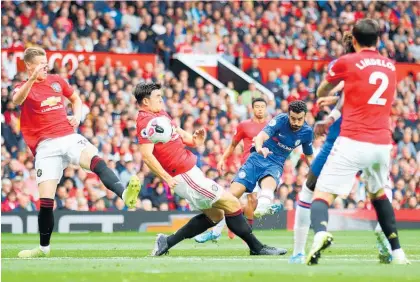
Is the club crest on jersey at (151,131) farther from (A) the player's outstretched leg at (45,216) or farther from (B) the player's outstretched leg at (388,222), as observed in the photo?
(B) the player's outstretched leg at (388,222)

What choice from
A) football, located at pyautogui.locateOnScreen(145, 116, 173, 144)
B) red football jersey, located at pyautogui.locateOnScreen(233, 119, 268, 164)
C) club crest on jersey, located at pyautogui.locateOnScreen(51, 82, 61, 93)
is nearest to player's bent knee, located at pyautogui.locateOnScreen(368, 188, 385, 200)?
football, located at pyautogui.locateOnScreen(145, 116, 173, 144)

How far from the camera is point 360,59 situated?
10328mm

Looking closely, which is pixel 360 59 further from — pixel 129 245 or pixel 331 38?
pixel 331 38

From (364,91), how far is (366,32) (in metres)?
0.59

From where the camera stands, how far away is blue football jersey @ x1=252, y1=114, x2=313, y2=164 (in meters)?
14.5

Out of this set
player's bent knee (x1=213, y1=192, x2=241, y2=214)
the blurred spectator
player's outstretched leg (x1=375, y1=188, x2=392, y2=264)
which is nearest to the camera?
player's outstretched leg (x1=375, y1=188, x2=392, y2=264)

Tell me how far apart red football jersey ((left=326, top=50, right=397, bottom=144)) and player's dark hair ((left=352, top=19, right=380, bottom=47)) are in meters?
0.10

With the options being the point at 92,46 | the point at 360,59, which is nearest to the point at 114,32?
the point at 92,46

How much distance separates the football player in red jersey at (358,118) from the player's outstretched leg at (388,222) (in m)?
0.48

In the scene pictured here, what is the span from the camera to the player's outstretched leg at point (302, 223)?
36.5 feet

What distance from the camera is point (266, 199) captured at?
1512 cm

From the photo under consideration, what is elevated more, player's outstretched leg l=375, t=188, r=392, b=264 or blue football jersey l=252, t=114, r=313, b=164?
blue football jersey l=252, t=114, r=313, b=164

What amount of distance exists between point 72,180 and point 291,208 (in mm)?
4888

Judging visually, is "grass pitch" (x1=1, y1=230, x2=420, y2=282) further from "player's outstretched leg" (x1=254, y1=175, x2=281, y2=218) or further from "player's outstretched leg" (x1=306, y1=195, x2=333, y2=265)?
"player's outstretched leg" (x1=254, y1=175, x2=281, y2=218)
